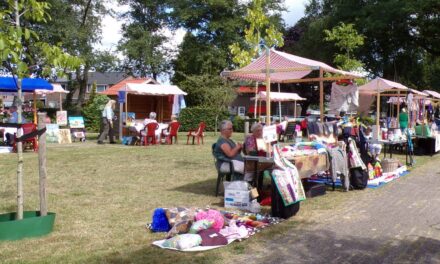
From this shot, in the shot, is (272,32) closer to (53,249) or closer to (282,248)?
(282,248)

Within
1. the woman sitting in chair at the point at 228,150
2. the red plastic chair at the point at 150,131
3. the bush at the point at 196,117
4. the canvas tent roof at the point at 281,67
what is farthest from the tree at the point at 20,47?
the bush at the point at 196,117

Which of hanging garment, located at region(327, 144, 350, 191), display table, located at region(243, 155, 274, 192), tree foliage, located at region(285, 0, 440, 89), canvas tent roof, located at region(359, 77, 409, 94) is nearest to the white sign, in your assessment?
display table, located at region(243, 155, 274, 192)

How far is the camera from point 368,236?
5055 millimetres

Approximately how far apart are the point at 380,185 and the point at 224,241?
480cm

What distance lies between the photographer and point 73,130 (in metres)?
18.7

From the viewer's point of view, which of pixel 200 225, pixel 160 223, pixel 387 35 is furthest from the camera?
pixel 387 35

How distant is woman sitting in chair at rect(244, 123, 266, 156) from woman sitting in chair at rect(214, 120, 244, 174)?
21cm

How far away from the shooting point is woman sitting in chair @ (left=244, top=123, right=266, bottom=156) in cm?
705

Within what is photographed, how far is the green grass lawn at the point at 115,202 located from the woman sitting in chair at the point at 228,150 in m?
0.63

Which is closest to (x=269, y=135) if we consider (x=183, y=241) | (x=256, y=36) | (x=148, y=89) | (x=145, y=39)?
(x=183, y=241)

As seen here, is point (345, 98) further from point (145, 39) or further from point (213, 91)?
point (145, 39)

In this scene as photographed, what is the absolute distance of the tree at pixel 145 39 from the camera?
36.5 metres

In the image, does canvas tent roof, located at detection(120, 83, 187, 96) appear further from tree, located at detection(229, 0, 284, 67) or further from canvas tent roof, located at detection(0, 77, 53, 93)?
tree, located at detection(229, 0, 284, 67)

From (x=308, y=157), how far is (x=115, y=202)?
2951 mm
